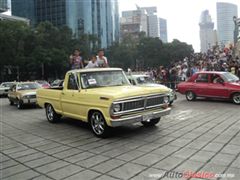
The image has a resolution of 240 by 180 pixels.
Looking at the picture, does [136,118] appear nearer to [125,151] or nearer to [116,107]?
[116,107]

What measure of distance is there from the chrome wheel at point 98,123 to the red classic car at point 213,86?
7.66 m

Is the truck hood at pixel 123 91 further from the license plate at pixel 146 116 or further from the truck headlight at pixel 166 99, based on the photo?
the license plate at pixel 146 116

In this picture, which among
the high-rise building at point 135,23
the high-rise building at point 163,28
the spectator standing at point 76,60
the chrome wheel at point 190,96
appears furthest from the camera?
the high-rise building at point 163,28

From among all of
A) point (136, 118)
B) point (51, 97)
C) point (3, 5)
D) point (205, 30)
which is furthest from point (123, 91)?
point (205, 30)

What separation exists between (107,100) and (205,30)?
381 ft

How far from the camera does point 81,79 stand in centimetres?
844

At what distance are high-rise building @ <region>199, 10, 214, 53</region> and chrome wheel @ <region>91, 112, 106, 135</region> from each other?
361ft

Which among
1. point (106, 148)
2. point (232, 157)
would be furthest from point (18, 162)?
point (232, 157)

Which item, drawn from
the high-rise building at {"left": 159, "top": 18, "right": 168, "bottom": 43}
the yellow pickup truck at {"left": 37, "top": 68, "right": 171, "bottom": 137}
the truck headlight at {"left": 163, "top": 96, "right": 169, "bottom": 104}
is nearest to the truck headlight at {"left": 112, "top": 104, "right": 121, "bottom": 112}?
the yellow pickup truck at {"left": 37, "top": 68, "right": 171, "bottom": 137}

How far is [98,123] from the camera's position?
25.0ft

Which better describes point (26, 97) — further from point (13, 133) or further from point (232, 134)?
point (232, 134)

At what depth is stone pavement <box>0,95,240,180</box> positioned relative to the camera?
5.04 metres

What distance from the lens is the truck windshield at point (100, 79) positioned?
27.3 feet

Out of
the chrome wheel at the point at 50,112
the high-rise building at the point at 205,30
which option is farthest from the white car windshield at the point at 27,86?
the high-rise building at the point at 205,30
